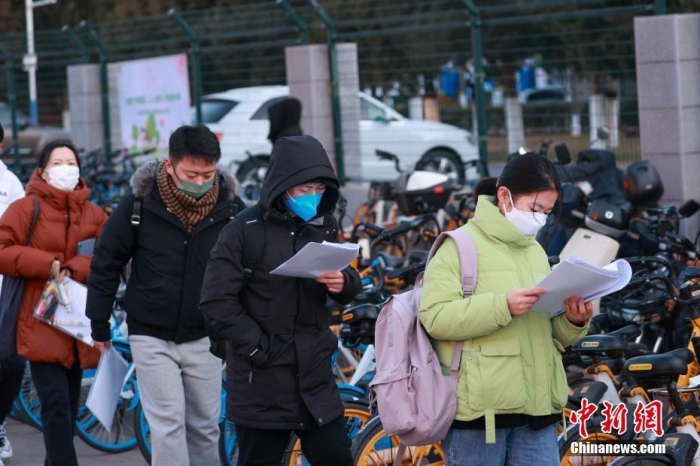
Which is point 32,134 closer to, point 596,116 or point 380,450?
point 596,116

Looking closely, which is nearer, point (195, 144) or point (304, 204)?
point (304, 204)

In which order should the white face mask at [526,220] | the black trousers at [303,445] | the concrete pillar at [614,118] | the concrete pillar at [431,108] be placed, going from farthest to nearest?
the concrete pillar at [431,108] < the concrete pillar at [614,118] < the black trousers at [303,445] < the white face mask at [526,220]

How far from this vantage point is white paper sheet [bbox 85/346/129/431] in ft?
19.3

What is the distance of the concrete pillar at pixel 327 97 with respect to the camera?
1327 centimetres

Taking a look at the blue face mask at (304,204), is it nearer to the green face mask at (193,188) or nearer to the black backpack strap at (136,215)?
the green face mask at (193,188)

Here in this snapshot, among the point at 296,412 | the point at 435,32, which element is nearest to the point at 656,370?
the point at 296,412

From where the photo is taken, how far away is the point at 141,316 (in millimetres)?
5328

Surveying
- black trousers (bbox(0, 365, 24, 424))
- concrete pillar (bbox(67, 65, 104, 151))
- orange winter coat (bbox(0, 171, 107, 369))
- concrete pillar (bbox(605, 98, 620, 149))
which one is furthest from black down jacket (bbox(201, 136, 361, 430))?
concrete pillar (bbox(67, 65, 104, 151))

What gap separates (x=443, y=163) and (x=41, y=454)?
243 inches

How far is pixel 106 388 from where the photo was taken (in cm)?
598

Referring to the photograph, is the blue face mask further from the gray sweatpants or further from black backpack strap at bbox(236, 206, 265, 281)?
the gray sweatpants

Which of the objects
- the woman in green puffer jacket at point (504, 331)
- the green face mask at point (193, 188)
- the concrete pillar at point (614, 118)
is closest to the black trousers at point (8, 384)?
the green face mask at point (193, 188)

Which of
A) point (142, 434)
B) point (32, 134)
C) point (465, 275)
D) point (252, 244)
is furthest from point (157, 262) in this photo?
point (32, 134)

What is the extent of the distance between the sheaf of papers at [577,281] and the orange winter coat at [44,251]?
9.45 ft
